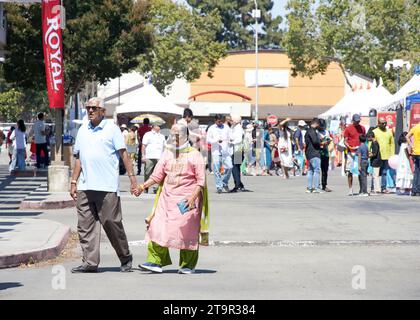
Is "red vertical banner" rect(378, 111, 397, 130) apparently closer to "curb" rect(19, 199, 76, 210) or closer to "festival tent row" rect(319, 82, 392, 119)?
"festival tent row" rect(319, 82, 392, 119)

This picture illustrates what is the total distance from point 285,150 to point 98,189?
2373 cm

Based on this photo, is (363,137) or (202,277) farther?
(363,137)

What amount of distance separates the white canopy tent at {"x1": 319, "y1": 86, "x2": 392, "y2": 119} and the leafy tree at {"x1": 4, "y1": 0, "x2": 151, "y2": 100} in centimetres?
867

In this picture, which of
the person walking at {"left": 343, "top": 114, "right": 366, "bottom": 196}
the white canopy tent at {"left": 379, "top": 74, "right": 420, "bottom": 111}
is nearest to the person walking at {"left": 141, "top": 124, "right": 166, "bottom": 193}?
the person walking at {"left": 343, "top": 114, "right": 366, "bottom": 196}

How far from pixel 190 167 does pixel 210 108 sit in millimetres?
65985

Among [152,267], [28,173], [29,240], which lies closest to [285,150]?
[28,173]

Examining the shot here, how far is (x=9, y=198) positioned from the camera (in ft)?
80.0

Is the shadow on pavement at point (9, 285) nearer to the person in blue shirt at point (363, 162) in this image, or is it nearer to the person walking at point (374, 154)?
the person in blue shirt at point (363, 162)

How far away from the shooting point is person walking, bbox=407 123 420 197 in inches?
1012

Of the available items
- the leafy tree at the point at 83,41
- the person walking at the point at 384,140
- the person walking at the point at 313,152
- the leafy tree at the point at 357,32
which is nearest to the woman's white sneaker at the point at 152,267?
the person walking at the point at 313,152

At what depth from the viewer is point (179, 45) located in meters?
81.0
